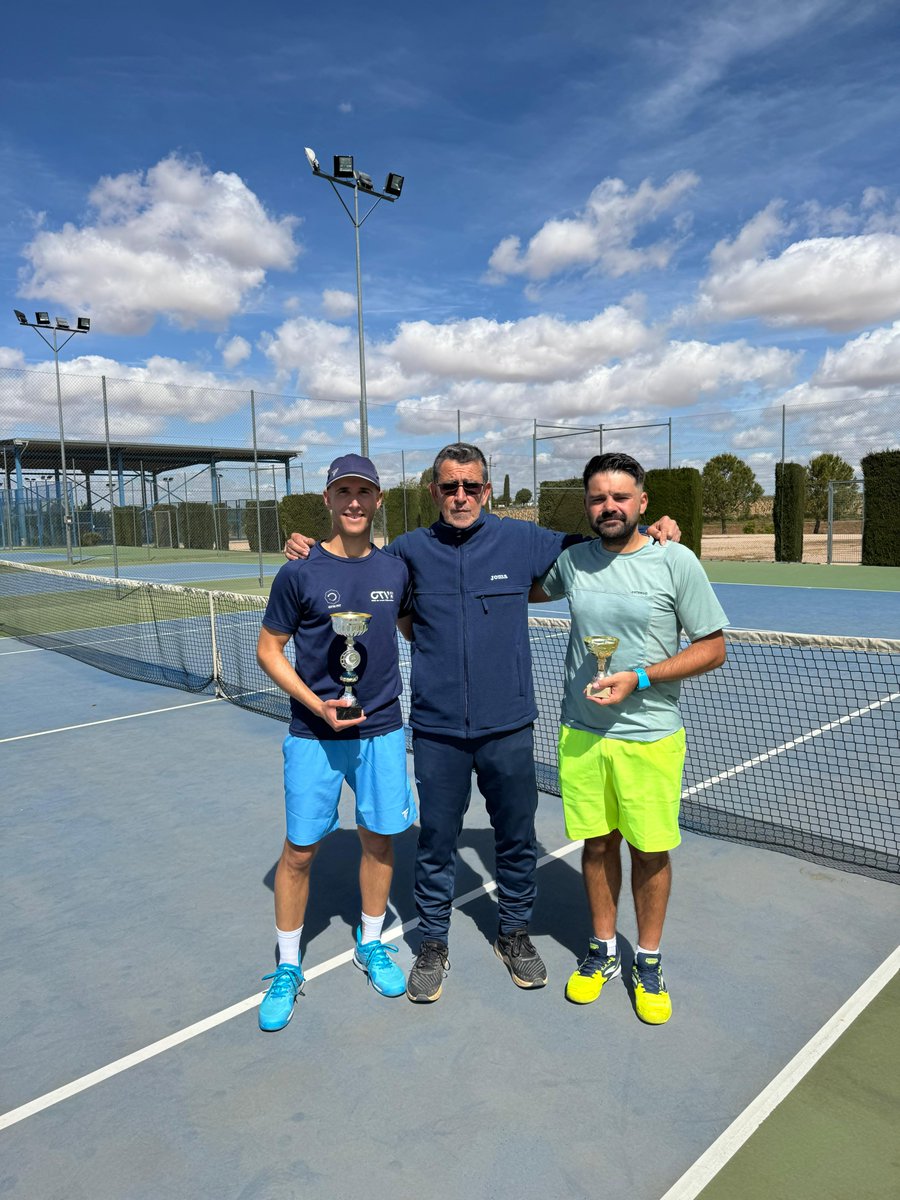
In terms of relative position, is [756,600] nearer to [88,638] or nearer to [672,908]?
[88,638]

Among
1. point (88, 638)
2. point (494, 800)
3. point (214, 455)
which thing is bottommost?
point (88, 638)

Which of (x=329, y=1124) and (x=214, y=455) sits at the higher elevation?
(x=214, y=455)

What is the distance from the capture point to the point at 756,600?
50.1ft

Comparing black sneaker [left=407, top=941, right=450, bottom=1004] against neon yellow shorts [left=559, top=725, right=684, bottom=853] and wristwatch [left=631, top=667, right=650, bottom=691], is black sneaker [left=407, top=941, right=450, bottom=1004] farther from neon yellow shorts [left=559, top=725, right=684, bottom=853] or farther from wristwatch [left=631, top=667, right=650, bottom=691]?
wristwatch [left=631, top=667, right=650, bottom=691]

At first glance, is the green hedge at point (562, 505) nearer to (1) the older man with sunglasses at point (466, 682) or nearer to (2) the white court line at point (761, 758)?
(2) the white court line at point (761, 758)

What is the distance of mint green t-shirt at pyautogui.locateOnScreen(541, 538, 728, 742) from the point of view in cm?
275

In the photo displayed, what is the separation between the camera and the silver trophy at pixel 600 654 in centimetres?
262

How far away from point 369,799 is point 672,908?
1526mm

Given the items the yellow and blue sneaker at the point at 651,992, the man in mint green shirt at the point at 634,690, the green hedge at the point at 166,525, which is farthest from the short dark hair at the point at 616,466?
the green hedge at the point at 166,525

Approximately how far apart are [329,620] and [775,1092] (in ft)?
6.71

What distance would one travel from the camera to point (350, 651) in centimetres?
277

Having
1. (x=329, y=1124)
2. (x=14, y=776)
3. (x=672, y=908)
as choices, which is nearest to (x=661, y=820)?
(x=672, y=908)

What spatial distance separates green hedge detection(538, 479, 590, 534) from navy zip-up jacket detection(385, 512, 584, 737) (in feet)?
75.2

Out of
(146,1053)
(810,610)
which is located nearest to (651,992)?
(146,1053)
